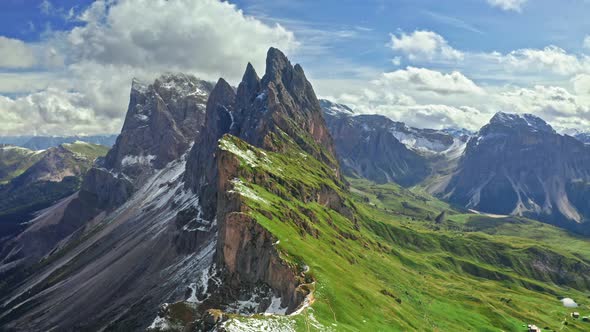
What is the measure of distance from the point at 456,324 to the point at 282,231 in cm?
8417

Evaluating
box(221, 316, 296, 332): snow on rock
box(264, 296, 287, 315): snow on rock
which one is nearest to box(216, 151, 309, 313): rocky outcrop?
box(264, 296, 287, 315): snow on rock

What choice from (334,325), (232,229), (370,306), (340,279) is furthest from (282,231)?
(334,325)

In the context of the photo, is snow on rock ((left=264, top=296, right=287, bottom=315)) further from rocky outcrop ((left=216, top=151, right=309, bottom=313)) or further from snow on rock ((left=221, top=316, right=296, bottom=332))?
snow on rock ((left=221, top=316, right=296, bottom=332))

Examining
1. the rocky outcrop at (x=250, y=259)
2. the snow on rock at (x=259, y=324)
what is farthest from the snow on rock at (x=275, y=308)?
the snow on rock at (x=259, y=324)

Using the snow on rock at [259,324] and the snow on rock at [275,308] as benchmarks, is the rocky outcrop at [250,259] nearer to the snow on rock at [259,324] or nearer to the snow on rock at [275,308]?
the snow on rock at [275,308]

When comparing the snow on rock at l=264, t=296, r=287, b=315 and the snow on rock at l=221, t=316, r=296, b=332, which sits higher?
the snow on rock at l=221, t=316, r=296, b=332

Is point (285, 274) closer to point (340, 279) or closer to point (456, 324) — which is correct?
point (340, 279)

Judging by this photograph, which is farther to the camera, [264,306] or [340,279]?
[340,279]

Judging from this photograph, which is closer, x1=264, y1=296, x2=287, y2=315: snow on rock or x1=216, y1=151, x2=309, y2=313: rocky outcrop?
x1=264, y1=296, x2=287, y2=315: snow on rock

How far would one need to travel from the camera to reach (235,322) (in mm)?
96938

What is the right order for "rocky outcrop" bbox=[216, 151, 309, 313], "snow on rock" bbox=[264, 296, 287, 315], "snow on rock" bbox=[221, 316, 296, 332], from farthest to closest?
"rocky outcrop" bbox=[216, 151, 309, 313], "snow on rock" bbox=[264, 296, 287, 315], "snow on rock" bbox=[221, 316, 296, 332]

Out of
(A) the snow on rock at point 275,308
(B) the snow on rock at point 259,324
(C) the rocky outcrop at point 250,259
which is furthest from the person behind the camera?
(C) the rocky outcrop at point 250,259

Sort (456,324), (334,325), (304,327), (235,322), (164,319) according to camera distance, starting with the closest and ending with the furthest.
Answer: (235,322), (304,327), (334,325), (164,319), (456,324)

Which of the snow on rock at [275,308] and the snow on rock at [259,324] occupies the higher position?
Answer: the snow on rock at [259,324]
